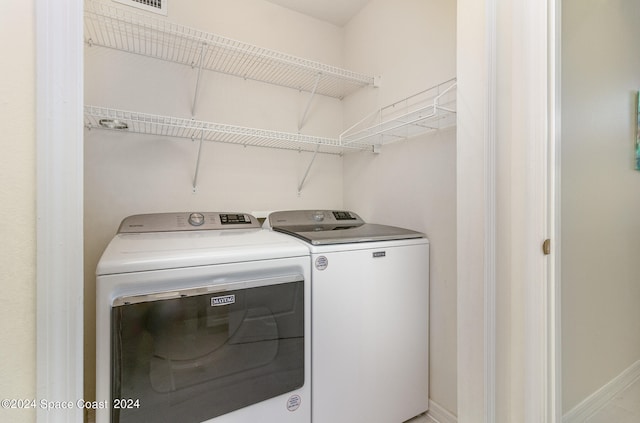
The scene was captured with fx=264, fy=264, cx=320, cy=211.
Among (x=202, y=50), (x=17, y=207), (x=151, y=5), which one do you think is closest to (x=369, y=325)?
(x=17, y=207)

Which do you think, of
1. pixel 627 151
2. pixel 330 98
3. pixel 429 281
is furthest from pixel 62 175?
pixel 627 151

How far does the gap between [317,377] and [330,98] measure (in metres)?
2.00

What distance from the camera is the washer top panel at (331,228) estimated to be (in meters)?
1.27

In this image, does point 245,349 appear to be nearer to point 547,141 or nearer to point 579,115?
point 547,141

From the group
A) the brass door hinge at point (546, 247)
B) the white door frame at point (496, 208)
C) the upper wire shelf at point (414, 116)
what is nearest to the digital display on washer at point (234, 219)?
the upper wire shelf at point (414, 116)

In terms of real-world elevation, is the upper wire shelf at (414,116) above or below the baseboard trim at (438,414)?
above

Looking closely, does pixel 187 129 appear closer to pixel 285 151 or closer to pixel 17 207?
pixel 285 151

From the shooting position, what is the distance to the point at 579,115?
48.1 inches

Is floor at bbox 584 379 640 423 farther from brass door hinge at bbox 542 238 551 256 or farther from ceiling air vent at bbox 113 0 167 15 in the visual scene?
ceiling air vent at bbox 113 0 167 15

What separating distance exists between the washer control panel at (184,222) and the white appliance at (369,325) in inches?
11.8

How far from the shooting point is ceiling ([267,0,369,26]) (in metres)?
1.95

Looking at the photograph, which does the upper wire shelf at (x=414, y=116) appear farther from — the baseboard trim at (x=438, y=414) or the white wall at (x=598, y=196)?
the baseboard trim at (x=438, y=414)

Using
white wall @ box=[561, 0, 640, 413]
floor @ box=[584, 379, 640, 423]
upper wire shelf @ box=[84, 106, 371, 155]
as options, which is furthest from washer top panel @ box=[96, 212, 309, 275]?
floor @ box=[584, 379, 640, 423]

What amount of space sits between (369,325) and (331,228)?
618 millimetres
